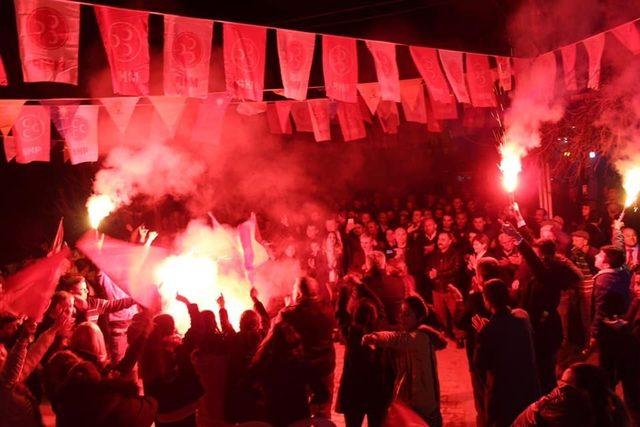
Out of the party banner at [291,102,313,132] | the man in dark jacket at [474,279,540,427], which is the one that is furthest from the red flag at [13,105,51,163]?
the man in dark jacket at [474,279,540,427]

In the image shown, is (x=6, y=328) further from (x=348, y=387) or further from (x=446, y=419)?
(x=446, y=419)

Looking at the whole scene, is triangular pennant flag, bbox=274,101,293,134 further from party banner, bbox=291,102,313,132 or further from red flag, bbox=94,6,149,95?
red flag, bbox=94,6,149,95

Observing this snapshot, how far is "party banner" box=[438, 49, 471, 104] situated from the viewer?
868 cm

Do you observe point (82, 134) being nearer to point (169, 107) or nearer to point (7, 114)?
point (7, 114)

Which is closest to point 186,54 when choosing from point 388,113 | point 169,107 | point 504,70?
point 169,107

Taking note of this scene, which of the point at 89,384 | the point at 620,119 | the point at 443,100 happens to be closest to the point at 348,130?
the point at 443,100

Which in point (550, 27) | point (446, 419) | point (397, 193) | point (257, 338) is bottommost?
point (446, 419)

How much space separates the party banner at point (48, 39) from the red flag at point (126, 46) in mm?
335

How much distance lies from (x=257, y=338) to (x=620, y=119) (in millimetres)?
8071

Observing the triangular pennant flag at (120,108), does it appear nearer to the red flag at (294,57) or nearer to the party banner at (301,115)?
the red flag at (294,57)

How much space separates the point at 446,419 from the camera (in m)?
6.10

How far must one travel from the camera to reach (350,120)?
1139 centimetres

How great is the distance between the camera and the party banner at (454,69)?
8.68m

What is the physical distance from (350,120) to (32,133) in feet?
19.1
